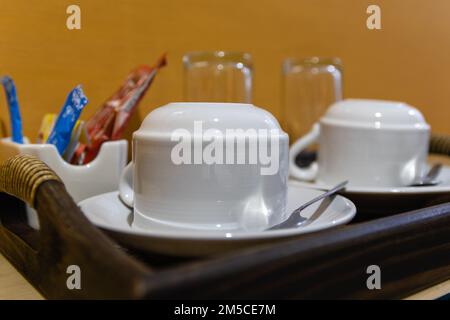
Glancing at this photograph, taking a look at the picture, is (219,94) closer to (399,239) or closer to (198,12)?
(198,12)

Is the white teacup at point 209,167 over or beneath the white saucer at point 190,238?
over

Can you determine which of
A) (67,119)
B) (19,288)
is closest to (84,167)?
(67,119)

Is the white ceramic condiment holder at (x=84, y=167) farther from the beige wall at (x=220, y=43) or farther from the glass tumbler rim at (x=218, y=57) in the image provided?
the glass tumbler rim at (x=218, y=57)

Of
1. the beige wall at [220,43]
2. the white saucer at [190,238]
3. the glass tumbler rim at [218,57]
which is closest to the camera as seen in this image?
the white saucer at [190,238]

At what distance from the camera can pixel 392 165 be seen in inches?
24.5

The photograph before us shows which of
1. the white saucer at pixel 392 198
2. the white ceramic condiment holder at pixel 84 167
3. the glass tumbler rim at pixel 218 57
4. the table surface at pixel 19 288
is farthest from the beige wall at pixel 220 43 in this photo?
the white saucer at pixel 392 198


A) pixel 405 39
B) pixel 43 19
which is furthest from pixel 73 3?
Answer: pixel 405 39

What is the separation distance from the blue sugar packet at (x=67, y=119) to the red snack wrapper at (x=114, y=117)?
0.04 metres

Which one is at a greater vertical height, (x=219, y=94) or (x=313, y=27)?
(x=313, y=27)

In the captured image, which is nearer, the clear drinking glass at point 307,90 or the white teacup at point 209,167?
the white teacup at point 209,167

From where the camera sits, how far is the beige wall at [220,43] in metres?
0.60

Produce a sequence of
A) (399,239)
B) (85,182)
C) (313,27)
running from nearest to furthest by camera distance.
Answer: (399,239) < (85,182) < (313,27)

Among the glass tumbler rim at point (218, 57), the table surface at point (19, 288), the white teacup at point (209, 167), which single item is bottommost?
the table surface at point (19, 288)
